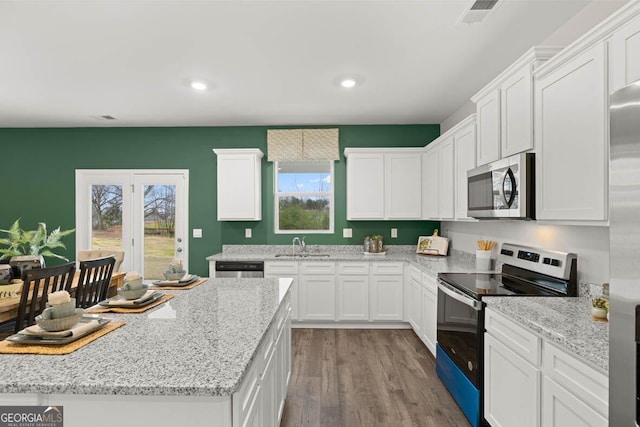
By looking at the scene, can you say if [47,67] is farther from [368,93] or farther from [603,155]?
[603,155]

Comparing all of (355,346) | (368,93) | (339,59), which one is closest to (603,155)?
(339,59)

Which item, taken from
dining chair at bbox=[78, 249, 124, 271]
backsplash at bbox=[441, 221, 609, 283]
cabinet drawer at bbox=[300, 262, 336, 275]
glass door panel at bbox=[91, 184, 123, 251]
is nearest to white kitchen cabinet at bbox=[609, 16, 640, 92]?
backsplash at bbox=[441, 221, 609, 283]

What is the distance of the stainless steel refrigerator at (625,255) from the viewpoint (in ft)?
2.84

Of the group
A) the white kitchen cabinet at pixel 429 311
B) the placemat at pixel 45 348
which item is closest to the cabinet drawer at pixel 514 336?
the white kitchen cabinet at pixel 429 311

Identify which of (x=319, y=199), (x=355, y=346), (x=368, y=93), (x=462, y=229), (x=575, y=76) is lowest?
(x=355, y=346)

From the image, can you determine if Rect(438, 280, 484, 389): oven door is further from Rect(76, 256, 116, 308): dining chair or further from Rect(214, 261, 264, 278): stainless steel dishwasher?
Rect(76, 256, 116, 308): dining chair

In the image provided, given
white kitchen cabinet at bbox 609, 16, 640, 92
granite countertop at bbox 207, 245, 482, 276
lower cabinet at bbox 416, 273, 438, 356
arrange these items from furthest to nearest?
granite countertop at bbox 207, 245, 482, 276
lower cabinet at bbox 416, 273, 438, 356
white kitchen cabinet at bbox 609, 16, 640, 92

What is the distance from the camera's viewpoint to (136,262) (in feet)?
16.4

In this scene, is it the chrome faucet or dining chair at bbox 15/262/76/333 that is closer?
dining chair at bbox 15/262/76/333

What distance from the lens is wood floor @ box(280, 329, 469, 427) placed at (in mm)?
2402

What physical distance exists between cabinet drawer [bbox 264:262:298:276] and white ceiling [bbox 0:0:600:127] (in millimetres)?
1854

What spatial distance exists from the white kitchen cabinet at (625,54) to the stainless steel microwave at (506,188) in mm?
646

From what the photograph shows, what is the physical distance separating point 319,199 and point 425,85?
214 cm

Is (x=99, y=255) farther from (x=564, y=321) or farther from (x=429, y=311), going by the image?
(x=564, y=321)
